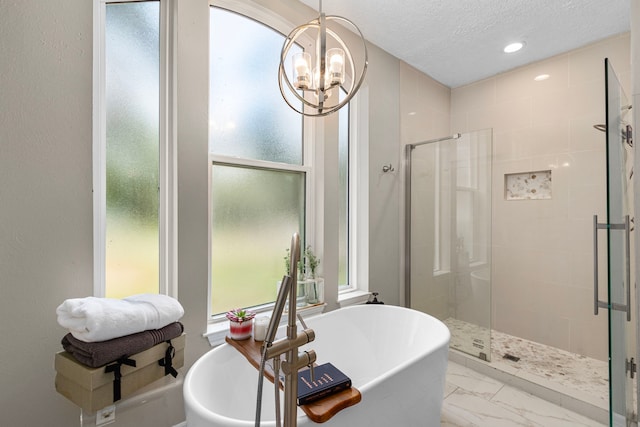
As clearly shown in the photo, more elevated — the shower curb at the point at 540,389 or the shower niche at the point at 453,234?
the shower niche at the point at 453,234

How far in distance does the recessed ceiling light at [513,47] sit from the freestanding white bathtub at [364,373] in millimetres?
2338

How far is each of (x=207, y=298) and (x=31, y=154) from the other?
1.03 meters

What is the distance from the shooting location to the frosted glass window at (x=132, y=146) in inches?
60.2

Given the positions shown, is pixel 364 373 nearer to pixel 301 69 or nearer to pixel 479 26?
pixel 301 69

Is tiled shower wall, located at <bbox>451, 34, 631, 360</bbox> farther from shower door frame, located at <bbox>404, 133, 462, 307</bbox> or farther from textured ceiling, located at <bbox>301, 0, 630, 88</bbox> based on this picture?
shower door frame, located at <bbox>404, 133, 462, 307</bbox>

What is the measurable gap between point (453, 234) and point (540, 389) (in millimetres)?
1256

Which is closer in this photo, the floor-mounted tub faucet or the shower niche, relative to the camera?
the floor-mounted tub faucet

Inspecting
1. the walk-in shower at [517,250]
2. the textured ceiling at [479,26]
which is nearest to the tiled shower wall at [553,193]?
the walk-in shower at [517,250]

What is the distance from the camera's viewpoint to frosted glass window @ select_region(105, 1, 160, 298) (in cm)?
153

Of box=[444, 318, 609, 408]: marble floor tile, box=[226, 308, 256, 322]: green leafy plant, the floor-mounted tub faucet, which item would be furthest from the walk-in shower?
the floor-mounted tub faucet

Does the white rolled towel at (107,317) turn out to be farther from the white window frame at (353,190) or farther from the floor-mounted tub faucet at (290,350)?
the white window frame at (353,190)

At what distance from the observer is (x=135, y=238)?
5.25 feet

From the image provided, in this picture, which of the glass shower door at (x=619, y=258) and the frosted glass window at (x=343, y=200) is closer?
the glass shower door at (x=619, y=258)

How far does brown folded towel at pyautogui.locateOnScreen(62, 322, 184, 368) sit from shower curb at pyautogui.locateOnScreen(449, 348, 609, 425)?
2.41 meters
